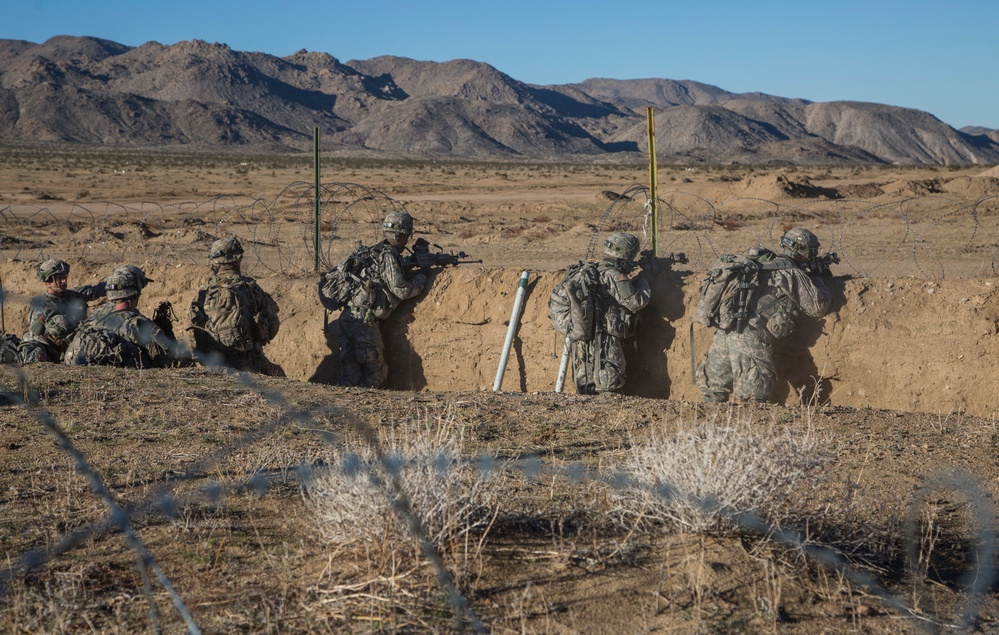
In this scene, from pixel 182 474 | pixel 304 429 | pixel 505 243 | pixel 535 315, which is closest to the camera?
pixel 182 474

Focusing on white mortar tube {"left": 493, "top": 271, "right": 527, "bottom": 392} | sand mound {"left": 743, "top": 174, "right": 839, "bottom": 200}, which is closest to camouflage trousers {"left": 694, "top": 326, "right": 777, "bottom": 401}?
white mortar tube {"left": 493, "top": 271, "right": 527, "bottom": 392}

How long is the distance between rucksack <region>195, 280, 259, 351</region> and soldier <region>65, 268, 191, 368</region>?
20.4 inches

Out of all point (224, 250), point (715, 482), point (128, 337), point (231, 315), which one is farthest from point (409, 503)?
point (224, 250)

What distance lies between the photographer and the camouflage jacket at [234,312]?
9227mm

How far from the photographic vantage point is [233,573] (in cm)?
428

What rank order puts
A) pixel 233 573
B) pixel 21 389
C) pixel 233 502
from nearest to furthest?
pixel 233 573, pixel 233 502, pixel 21 389

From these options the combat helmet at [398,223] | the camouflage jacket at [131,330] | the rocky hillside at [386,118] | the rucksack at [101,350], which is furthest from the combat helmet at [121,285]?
the rocky hillside at [386,118]

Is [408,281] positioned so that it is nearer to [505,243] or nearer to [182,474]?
[182,474]

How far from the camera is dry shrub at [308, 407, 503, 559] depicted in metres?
4.09

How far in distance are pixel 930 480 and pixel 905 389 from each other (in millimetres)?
3246

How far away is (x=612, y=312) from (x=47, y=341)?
5.10 m

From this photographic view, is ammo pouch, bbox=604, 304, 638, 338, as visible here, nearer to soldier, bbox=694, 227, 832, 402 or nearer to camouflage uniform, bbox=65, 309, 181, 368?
soldier, bbox=694, 227, 832, 402

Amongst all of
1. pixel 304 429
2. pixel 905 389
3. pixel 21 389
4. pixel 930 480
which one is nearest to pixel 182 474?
pixel 304 429

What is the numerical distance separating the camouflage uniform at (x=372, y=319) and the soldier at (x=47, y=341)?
2.58 m
